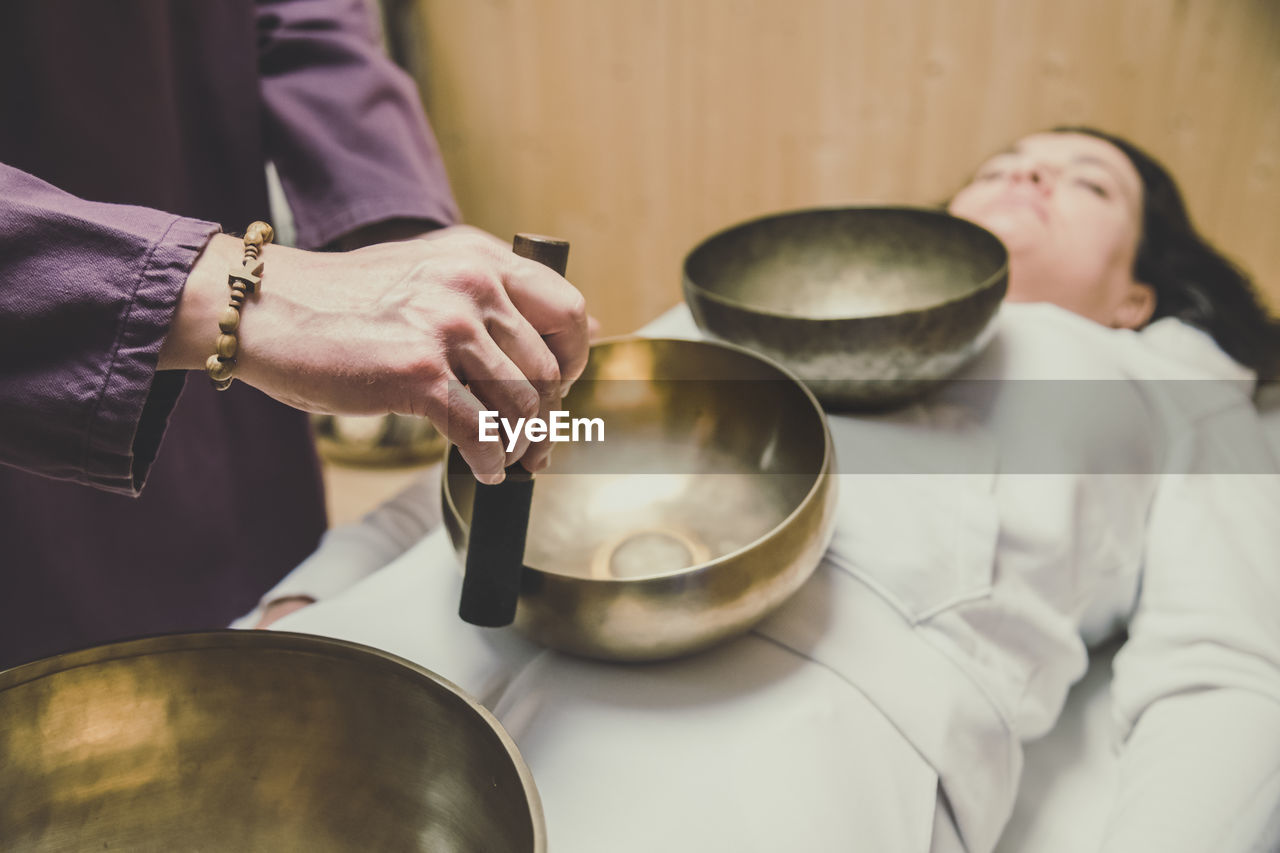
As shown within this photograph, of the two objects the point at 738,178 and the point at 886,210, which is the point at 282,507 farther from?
the point at 738,178

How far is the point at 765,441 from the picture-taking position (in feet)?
3.14

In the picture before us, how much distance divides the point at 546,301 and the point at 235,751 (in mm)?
384

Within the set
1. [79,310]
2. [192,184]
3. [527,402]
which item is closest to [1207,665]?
[527,402]

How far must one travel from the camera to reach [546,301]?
605mm

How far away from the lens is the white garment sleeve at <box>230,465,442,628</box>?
1021 mm

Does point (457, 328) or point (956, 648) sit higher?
point (457, 328)

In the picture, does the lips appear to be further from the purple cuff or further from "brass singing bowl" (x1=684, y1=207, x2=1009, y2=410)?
the purple cuff

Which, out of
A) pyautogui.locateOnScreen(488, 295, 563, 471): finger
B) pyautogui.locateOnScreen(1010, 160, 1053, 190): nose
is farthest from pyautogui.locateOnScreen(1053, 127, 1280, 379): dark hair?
pyautogui.locateOnScreen(488, 295, 563, 471): finger

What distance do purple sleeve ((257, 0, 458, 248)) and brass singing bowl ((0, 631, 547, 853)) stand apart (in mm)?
574

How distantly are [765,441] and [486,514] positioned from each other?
1.28 feet

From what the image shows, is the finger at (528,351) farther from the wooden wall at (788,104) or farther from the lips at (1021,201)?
the wooden wall at (788,104)

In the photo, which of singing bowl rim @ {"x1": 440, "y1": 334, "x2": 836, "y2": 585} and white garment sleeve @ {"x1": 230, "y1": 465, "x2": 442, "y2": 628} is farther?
white garment sleeve @ {"x1": 230, "y1": 465, "x2": 442, "y2": 628}

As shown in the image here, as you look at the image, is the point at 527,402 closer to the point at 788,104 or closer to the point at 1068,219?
the point at 1068,219

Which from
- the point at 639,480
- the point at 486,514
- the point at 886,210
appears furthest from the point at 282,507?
the point at 886,210
